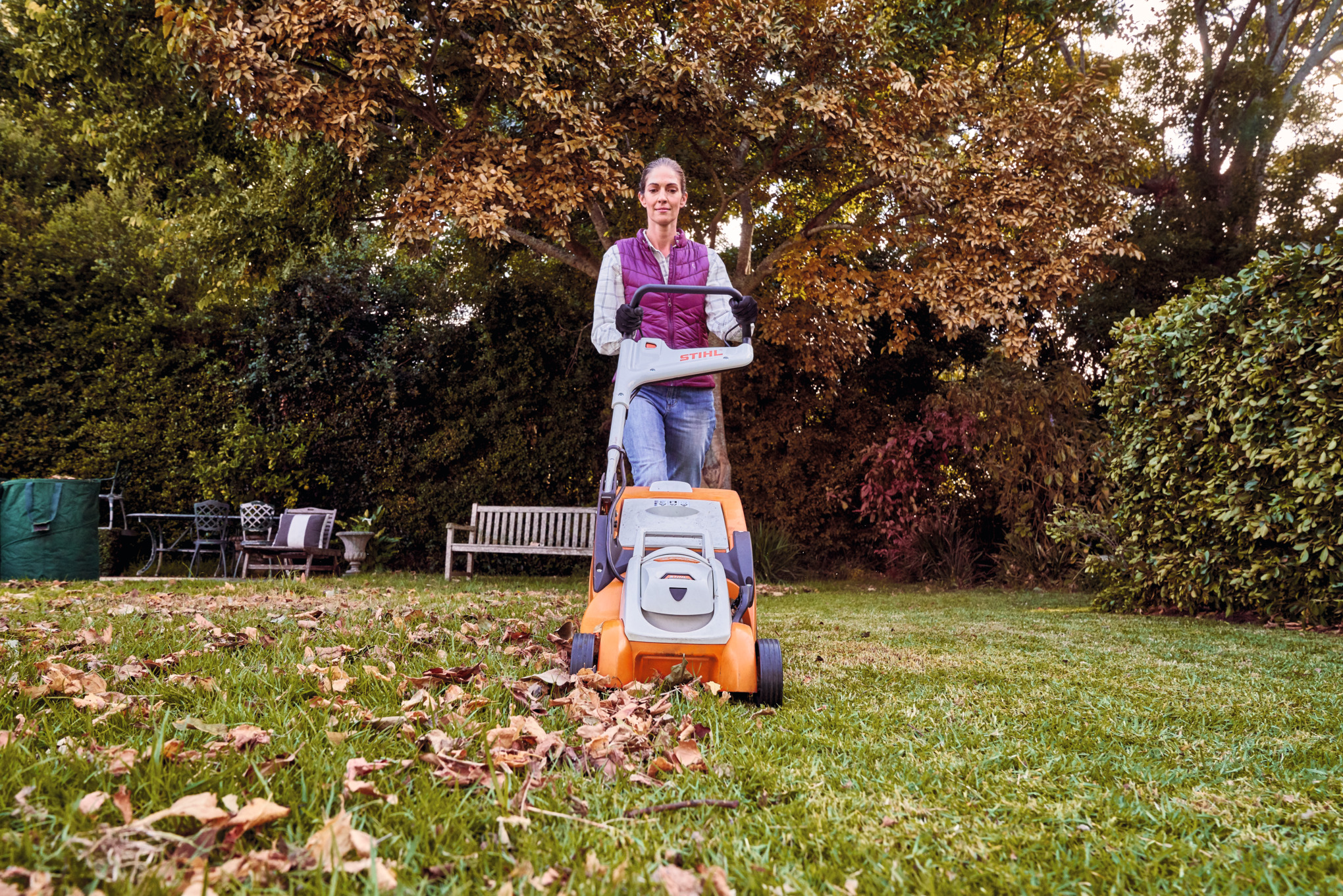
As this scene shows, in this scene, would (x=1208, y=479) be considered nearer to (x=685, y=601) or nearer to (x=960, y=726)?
(x=960, y=726)

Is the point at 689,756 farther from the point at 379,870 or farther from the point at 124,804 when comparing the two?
the point at 124,804

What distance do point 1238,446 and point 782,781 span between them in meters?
4.88

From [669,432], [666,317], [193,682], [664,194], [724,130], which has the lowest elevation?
[193,682]

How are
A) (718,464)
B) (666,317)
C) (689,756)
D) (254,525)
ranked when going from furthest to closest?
(254,525)
(718,464)
(666,317)
(689,756)

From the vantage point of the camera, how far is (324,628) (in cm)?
358

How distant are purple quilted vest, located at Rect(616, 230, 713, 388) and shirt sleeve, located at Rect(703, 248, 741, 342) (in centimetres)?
2

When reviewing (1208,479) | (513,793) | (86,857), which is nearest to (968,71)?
(1208,479)

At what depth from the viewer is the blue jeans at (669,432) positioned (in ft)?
10.3

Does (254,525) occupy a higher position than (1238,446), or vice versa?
(1238,446)

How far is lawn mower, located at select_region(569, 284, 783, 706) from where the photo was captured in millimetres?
2367

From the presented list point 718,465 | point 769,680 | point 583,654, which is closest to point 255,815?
point 583,654

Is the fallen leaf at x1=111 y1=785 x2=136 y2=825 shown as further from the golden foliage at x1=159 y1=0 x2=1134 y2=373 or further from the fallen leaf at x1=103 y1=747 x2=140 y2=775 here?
the golden foliage at x1=159 y1=0 x2=1134 y2=373

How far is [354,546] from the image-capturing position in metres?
8.76

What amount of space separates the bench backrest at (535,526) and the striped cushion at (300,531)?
157cm
